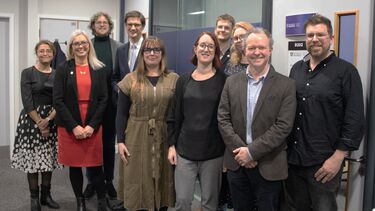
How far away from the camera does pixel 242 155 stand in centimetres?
204

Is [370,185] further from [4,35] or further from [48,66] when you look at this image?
[4,35]

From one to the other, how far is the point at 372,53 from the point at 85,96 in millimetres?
1965

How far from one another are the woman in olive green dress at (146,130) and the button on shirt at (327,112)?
0.86m

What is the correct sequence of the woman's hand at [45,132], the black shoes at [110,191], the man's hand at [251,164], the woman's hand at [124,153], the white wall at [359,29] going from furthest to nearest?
the black shoes at [110,191] < the woman's hand at [45,132] < the woman's hand at [124,153] < the white wall at [359,29] < the man's hand at [251,164]

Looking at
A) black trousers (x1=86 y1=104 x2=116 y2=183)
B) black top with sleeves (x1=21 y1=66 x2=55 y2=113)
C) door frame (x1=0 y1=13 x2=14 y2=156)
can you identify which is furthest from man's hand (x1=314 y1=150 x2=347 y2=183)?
door frame (x1=0 y1=13 x2=14 y2=156)

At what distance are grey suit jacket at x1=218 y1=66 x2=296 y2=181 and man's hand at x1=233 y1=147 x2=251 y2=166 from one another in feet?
0.08

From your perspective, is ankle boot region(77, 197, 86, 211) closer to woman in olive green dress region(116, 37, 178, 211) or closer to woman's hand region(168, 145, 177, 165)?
woman in olive green dress region(116, 37, 178, 211)

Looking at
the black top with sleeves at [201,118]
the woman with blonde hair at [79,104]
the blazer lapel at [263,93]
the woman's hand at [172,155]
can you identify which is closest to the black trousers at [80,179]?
the woman with blonde hair at [79,104]

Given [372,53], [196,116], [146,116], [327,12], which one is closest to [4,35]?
[146,116]

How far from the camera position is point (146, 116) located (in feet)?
8.28

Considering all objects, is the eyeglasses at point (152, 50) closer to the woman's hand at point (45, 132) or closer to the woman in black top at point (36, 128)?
the woman in black top at point (36, 128)

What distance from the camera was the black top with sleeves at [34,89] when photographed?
3150mm

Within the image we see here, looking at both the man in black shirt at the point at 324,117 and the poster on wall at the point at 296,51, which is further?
the poster on wall at the point at 296,51

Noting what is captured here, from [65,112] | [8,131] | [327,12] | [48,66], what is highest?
[327,12]
